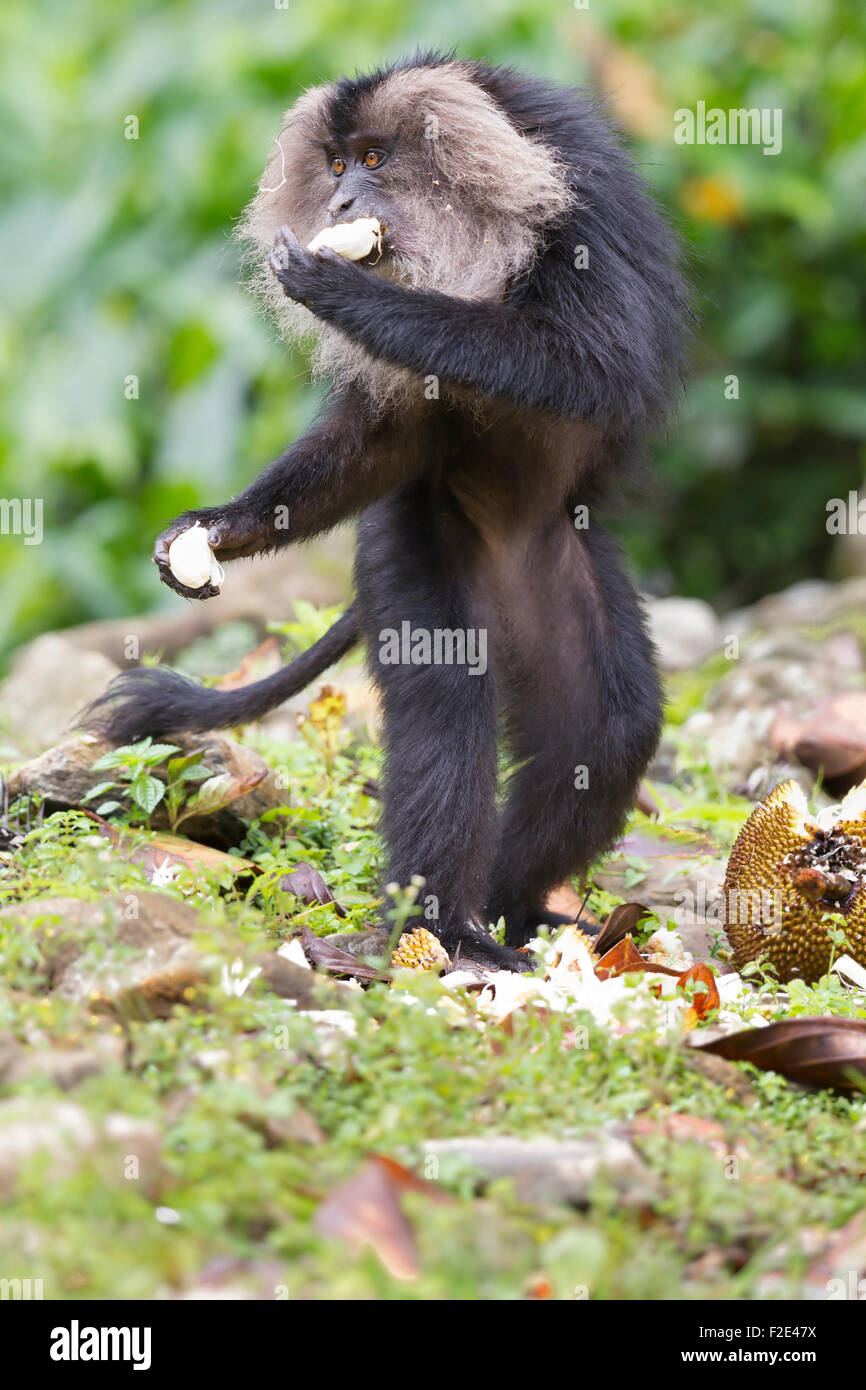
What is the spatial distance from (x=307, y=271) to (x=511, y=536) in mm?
863

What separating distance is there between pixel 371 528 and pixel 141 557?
15.9 feet

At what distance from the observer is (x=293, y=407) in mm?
8539

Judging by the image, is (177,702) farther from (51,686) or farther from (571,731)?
(51,686)

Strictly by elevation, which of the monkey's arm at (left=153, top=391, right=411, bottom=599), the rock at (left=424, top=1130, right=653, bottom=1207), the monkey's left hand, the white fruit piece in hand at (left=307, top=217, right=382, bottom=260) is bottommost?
the rock at (left=424, top=1130, right=653, bottom=1207)

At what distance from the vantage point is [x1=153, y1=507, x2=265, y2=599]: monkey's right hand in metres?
3.70

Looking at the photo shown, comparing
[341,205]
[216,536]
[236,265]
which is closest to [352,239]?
[341,205]

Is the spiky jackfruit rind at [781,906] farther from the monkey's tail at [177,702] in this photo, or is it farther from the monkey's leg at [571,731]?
the monkey's tail at [177,702]

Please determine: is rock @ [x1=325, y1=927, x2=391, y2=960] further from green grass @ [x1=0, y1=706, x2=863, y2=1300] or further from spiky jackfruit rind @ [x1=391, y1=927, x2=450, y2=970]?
green grass @ [x1=0, y1=706, x2=863, y2=1300]

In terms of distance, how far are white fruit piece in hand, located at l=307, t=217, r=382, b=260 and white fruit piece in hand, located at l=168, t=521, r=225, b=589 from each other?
76cm

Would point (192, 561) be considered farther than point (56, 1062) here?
Yes

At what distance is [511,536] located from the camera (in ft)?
13.0

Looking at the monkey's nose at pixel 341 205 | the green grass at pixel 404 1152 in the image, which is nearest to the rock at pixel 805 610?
the monkey's nose at pixel 341 205

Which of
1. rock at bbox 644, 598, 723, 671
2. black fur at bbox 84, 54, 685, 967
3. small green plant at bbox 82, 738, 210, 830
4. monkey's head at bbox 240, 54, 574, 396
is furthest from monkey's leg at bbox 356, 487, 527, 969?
rock at bbox 644, 598, 723, 671

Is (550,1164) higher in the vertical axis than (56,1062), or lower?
lower
